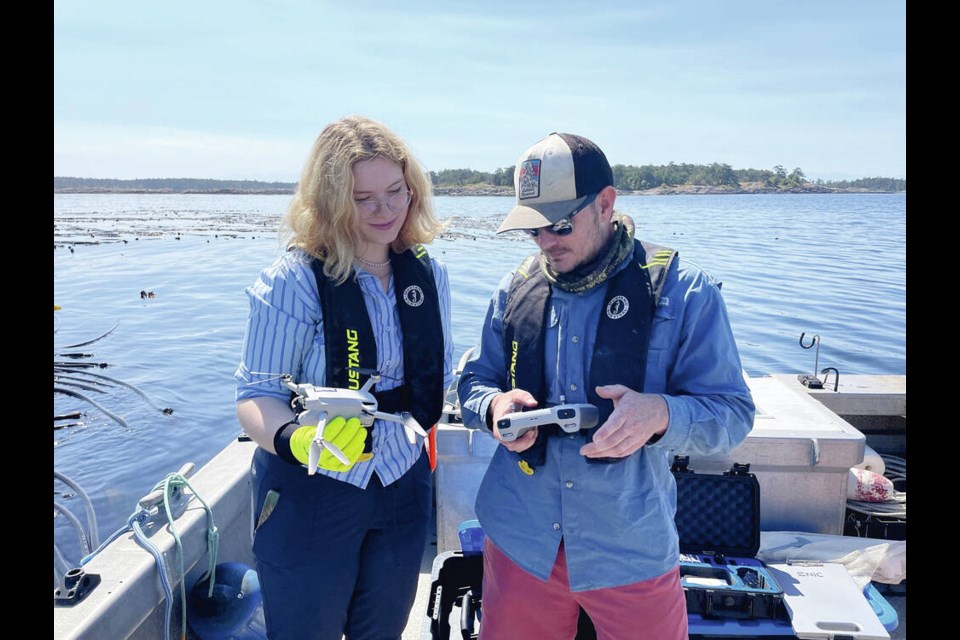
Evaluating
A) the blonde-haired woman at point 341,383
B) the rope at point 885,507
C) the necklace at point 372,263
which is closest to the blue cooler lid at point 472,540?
the blonde-haired woman at point 341,383

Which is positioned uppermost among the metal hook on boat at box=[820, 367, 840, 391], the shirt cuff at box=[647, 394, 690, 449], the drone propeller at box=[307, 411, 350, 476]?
the shirt cuff at box=[647, 394, 690, 449]

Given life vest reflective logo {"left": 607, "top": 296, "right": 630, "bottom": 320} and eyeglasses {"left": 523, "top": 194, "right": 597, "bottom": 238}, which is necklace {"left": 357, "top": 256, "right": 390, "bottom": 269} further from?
life vest reflective logo {"left": 607, "top": 296, "right": 630, "bottom": 320}

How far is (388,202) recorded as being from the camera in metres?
1.73

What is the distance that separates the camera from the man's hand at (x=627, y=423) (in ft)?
4.52

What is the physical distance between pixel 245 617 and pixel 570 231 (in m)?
1.79

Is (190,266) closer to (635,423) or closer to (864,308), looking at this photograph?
(864,308)

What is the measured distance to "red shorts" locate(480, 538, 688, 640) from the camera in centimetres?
153

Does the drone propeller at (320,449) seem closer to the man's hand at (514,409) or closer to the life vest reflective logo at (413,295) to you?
the man's hand at (514,409)

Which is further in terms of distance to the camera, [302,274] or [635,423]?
[302,274]

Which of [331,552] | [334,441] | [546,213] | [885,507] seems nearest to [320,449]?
[334,441]

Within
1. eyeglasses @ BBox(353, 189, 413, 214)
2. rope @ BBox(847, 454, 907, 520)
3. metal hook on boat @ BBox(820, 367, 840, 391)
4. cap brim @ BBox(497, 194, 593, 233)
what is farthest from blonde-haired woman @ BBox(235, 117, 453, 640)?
metal hook on boat @ BBox(820, 367, 840, 391)

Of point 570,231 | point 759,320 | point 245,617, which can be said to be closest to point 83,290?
point 759,320

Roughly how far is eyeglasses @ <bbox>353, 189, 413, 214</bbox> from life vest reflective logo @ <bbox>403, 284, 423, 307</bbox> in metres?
0.22
